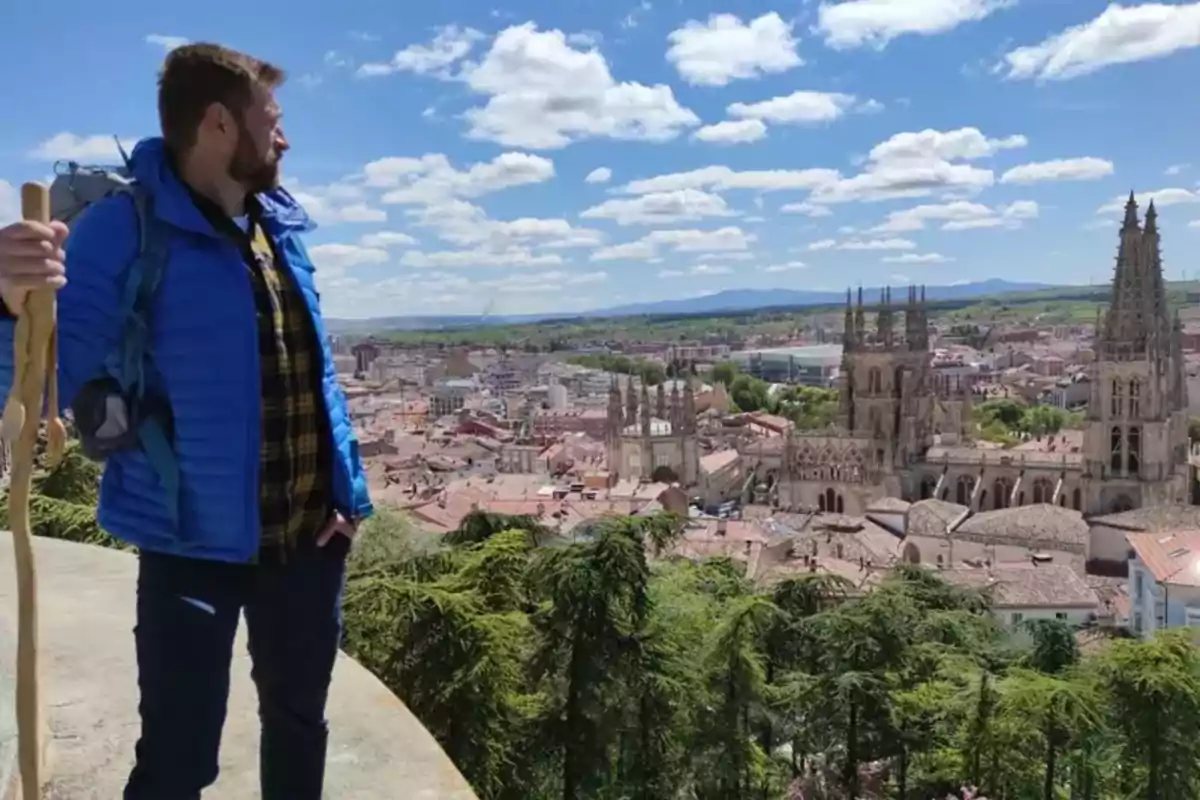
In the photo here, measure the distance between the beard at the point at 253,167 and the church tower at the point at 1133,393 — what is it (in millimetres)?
38997

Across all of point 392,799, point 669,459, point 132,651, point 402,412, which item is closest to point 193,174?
point 392,799

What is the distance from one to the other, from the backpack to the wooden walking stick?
0.18 metres

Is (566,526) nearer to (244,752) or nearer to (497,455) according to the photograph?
(244,752)

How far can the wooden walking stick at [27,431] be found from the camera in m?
1.81

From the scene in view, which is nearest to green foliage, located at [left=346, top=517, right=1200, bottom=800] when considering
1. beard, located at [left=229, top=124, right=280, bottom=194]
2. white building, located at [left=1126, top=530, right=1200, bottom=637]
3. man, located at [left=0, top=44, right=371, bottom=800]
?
man, located at [left=0, top=44, right=371, bottom=800]

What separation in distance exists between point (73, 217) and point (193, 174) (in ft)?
0.85

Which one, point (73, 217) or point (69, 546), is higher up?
point (73, 217)

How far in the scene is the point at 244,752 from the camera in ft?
11.3

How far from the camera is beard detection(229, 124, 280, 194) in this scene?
2.25m

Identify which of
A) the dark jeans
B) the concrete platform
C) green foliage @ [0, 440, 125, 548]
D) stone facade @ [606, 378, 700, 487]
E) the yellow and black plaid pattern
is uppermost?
the yellow and black plaid pattern

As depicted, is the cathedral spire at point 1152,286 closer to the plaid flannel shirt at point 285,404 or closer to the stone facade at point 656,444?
the stone facade at point 656,444

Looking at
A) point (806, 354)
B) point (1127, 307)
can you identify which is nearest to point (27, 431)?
point (1127, 307)

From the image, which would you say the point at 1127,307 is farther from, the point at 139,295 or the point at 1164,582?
the point at 139,295

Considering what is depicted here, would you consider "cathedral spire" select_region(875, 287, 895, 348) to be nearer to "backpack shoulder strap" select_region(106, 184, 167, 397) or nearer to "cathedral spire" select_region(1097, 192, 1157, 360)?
"cathedral spire" select_region(1097, 192, 1157, 360)
